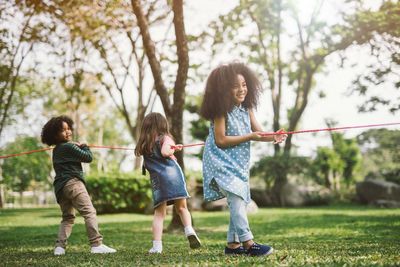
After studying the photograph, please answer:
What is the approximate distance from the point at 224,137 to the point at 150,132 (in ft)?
3.82

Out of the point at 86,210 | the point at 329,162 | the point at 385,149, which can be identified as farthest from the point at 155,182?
the point at 329,162

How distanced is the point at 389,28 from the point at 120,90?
38.2 ft

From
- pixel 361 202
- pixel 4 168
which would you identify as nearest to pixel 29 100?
pixel 4 168

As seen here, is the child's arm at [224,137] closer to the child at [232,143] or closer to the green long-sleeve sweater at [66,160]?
the child at [232,143]

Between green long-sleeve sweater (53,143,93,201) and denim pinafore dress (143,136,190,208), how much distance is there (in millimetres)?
872

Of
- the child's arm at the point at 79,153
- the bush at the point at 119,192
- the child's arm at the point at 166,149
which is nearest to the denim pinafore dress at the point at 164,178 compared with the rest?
the child's arm at the point at 166,149

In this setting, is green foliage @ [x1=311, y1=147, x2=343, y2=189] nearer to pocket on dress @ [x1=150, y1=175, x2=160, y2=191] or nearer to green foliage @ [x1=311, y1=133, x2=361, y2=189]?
green foliage @ [x1=311, y1=133, x2=361, y2=189]

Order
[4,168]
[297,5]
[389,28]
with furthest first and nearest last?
[4,168] < [297,5] < [389,28]

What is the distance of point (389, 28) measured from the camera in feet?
33.1

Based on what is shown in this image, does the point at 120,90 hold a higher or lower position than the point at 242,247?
higher

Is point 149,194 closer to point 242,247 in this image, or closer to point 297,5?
point 297,5

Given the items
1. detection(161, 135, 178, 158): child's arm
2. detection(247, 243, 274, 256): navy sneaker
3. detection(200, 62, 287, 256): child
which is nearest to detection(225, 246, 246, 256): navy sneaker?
detection(200, 62, 287, 256): child

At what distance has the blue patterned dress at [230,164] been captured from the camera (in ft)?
14.5

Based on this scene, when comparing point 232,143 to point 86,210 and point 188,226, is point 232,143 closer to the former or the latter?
point 188,226
